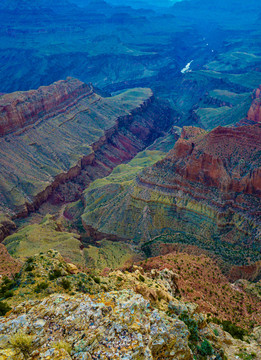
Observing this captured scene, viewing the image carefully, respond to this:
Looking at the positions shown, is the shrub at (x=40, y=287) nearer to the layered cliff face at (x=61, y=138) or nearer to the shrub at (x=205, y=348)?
the shrub at (x=205, y=348)

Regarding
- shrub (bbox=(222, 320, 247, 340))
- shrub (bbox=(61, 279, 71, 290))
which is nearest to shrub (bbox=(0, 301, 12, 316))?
shrub (bbox=(61, 279, 71, 290))

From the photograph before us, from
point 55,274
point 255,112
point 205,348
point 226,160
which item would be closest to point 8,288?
point 55,274

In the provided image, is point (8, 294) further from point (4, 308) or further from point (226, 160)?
point (226, 160)

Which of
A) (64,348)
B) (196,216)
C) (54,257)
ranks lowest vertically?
(196,216)

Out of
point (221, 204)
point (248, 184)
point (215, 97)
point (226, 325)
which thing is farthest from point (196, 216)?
point (215, 97)

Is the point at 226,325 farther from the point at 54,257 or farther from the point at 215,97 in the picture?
the point at 215,97

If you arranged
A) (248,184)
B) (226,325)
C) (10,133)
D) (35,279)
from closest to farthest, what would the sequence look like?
(35,279)
(226,325)
(248,184)
(10,133)

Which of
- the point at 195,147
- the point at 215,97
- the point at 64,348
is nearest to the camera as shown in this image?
the point at 64,348
